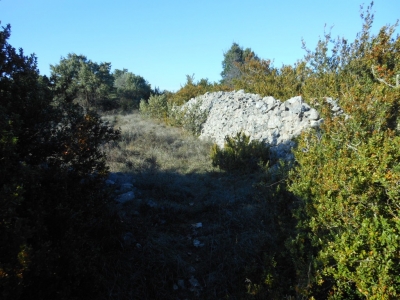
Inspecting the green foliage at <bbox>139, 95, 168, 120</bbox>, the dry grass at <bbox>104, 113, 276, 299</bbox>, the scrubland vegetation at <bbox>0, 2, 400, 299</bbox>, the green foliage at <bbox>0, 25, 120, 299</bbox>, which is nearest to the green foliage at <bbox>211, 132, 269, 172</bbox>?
the dry grass at <bbox>104, 113, 276, 299</bbox>

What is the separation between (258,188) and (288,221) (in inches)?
51.5

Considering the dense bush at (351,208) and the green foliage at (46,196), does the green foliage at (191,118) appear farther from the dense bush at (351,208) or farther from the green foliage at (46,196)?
the green foliage at (46,196)

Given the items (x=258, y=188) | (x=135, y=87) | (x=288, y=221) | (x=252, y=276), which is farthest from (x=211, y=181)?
(x=135, y=87)

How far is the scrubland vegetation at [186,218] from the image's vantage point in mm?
2197

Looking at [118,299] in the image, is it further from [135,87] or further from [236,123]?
[135,87]

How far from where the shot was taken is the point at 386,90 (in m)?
3.71

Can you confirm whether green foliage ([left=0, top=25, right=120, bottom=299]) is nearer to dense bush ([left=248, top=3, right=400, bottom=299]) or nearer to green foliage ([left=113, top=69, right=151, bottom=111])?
dense bush ([left=248, top=3, right=400, bottom=299])

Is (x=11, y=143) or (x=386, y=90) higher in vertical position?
(x=386, y=90)

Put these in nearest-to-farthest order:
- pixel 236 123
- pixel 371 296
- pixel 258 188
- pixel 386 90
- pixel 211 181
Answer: pixel 371 296 → pixel 386 90 → pixel 258 188 → pixel 211 181 → pixel 236 123

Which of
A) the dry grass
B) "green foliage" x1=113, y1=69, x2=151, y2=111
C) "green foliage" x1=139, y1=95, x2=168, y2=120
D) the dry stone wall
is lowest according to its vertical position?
the dry grass

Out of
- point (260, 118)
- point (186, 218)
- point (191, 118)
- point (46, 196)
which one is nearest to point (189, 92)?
point (191, 118)

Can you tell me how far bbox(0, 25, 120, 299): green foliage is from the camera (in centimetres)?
199

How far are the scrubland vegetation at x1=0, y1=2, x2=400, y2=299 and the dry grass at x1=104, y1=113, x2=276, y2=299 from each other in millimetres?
18

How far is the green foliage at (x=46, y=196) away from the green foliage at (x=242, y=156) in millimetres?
3448
